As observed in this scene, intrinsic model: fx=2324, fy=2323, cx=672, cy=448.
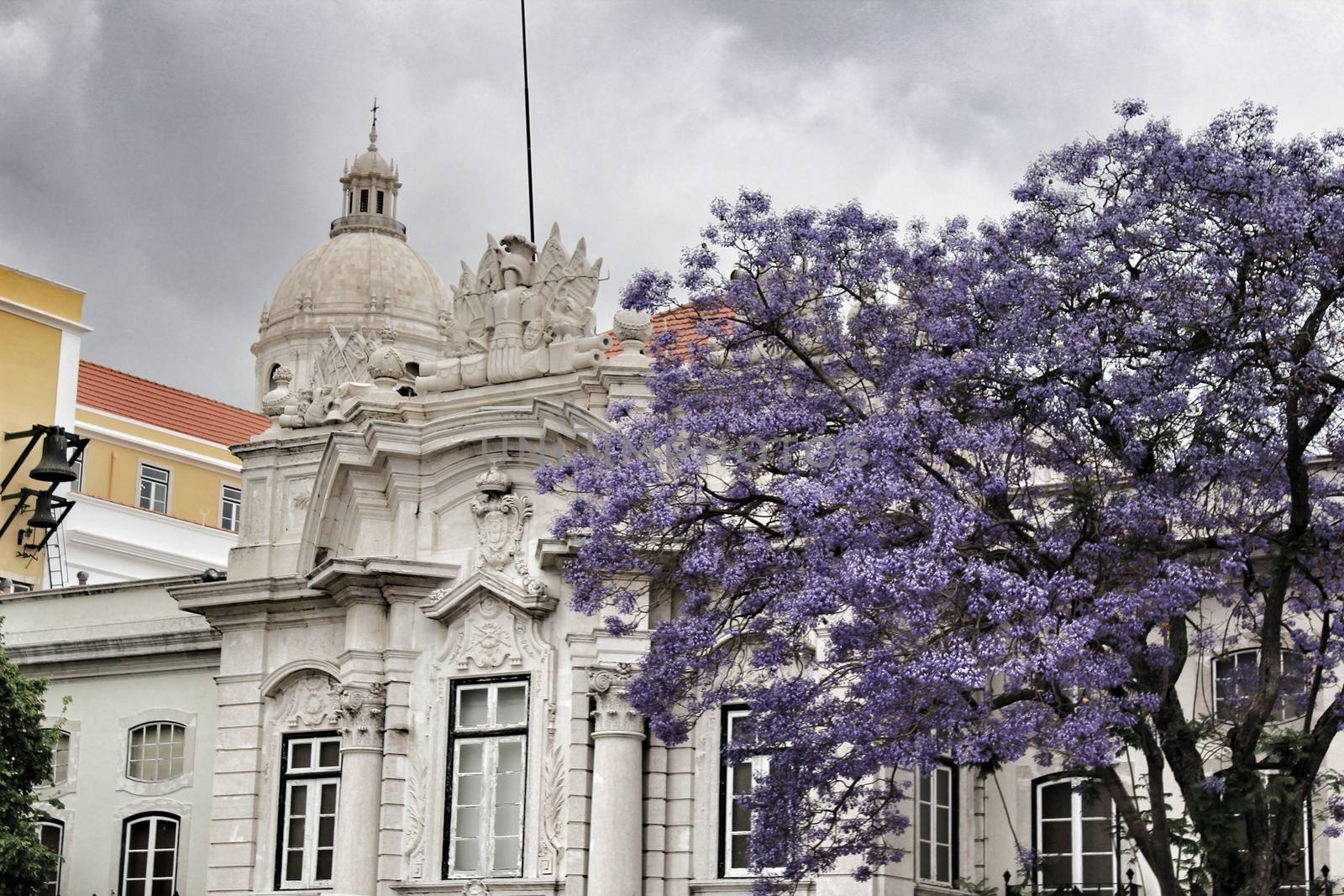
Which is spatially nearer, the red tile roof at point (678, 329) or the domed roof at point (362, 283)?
the red tile roof at point (678, 329)

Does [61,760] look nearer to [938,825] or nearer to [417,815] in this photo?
[417,815]

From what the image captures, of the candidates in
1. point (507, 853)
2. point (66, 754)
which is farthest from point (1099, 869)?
point (66, 754)

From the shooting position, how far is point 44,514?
3875cm

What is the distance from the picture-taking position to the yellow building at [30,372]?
41.8 meters

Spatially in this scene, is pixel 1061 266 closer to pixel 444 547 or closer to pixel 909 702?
pixel 909 702

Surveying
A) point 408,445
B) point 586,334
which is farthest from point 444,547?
point 586,334

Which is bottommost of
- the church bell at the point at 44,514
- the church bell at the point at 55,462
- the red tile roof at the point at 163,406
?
the church bell at the point at 44,514

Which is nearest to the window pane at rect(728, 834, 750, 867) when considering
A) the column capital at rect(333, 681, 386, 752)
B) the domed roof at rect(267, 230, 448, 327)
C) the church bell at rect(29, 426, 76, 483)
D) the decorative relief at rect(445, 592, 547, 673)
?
the decorative relief at rect(445, 592, 547, 673)

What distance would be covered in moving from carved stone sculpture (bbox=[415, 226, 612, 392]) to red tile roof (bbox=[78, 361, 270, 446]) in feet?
63.4

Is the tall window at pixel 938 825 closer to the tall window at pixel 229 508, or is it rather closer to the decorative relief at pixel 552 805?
the decorative relief at pixel 552 805

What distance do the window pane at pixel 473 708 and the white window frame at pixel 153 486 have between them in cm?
2139

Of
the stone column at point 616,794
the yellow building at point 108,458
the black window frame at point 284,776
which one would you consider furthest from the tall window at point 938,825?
the yellow building at point 108,458

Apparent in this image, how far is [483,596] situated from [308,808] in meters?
3.63

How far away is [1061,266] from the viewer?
741 inches
